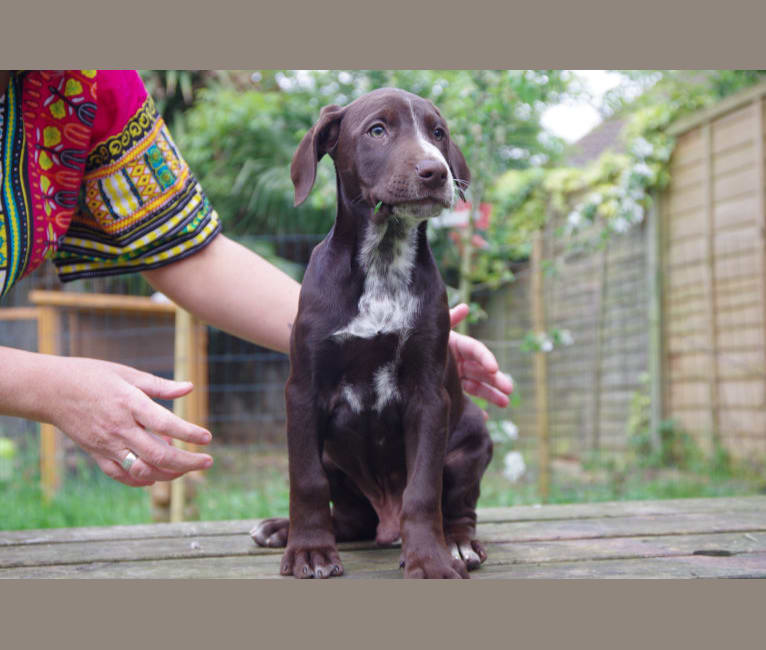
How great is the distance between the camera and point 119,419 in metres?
1.58

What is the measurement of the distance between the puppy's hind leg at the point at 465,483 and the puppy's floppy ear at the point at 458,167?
59 centimetres

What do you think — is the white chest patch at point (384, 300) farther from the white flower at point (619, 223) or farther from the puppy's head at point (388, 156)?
the white flower at point (619, 223)

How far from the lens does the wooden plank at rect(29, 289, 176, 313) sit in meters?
5.24

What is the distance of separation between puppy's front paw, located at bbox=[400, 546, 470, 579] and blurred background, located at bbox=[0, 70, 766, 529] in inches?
103

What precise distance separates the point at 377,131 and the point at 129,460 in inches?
33.4

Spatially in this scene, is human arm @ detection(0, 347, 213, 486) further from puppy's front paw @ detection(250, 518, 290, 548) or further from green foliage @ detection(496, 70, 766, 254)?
green foliage @ detection(496, 70, 766, 254)

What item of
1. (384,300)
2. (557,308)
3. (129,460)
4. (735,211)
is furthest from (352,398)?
(557,308)

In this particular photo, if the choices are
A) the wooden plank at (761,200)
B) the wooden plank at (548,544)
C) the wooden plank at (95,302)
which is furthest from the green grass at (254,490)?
the wooden plank at (548,544)

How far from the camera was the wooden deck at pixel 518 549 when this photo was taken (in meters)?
1.81

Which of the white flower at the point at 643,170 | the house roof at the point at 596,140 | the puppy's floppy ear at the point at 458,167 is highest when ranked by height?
the house roof at the point at 596,140

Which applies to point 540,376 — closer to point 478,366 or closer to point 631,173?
point 631,173

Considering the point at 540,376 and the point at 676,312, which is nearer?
the point at 540,376

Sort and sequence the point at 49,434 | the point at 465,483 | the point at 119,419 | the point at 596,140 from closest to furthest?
the point at 119,419 < the point at 465,483 < the point at 49,434 < the point at 596,140

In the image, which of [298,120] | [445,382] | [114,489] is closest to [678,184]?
[298,120]
